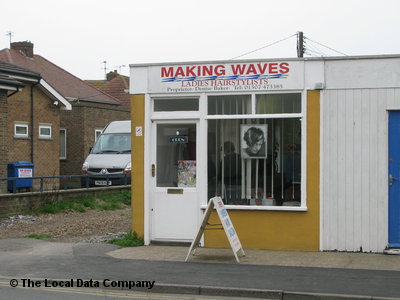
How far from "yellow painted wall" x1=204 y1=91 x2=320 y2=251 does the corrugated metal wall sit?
0.13m

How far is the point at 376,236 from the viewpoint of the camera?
11180 millimetres

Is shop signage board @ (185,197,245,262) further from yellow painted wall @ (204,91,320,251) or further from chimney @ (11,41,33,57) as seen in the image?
chimney @ (11,41,33,57)

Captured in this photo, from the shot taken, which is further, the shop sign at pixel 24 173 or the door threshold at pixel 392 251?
the shop sign at pixel 24 173

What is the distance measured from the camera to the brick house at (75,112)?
32344 mm

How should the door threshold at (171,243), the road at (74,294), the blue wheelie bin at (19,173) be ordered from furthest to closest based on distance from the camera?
the blue wheelie bin at (19,173), the door threshold at (171,243), the road at (74,294)

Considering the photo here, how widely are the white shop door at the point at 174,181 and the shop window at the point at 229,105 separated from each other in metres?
0.47

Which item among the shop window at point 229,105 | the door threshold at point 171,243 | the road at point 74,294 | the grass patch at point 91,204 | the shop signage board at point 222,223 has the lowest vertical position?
the road at point 74,294

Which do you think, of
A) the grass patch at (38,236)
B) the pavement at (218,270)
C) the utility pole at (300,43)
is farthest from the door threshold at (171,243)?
the utility pole at (300,43)

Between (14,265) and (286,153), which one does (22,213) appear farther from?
(286,153)

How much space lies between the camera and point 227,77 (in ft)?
39.1

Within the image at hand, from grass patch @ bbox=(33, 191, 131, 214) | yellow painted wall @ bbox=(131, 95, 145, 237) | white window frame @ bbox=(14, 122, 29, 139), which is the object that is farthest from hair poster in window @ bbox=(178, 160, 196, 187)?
white window frame @ bbox=(14, 122, 29, 139)

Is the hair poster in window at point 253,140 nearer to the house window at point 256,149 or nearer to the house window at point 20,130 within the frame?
the house window at point 256,149

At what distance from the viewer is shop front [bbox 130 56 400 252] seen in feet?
36.9

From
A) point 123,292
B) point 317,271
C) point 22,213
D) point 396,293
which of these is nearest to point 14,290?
point 123,292
